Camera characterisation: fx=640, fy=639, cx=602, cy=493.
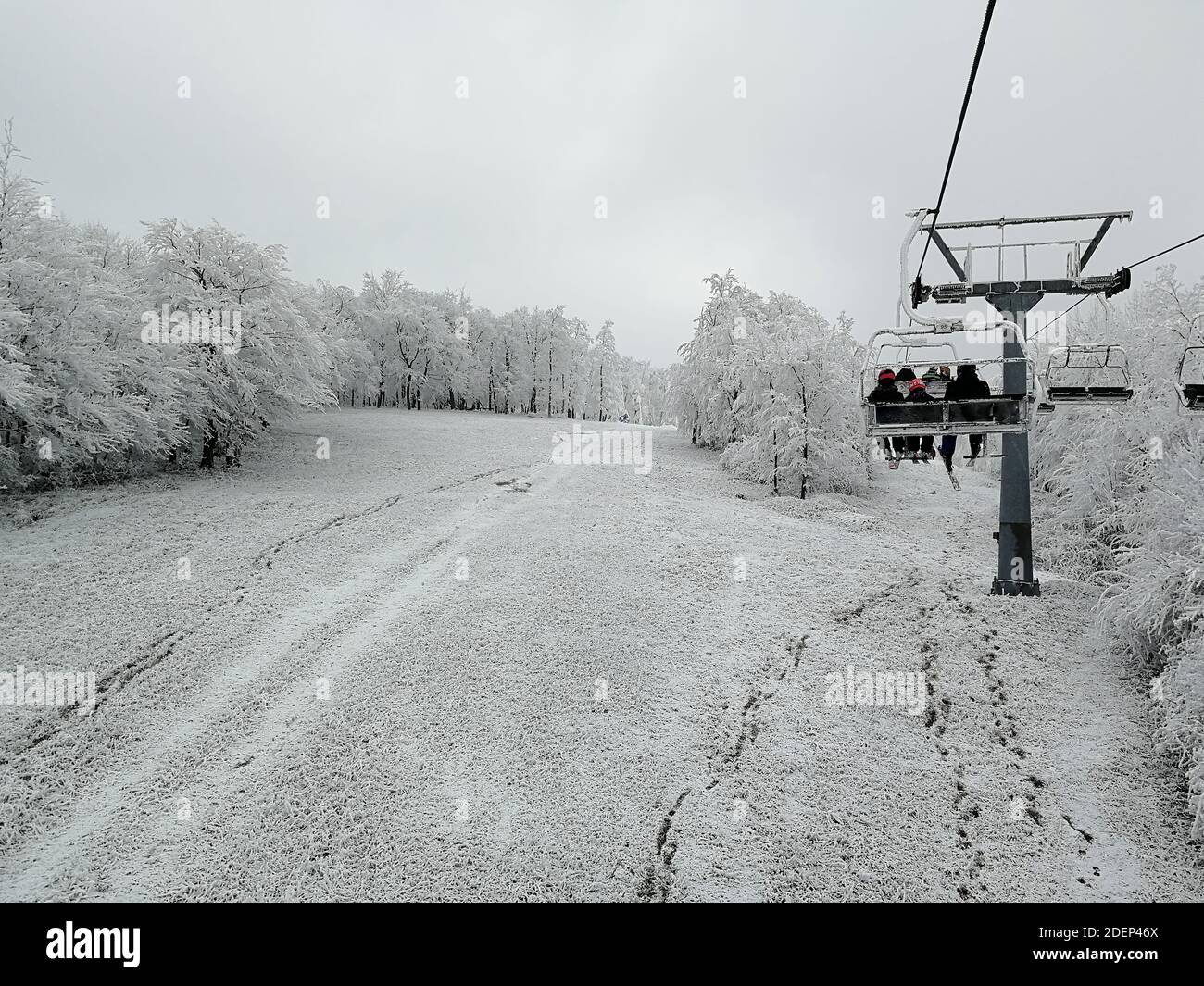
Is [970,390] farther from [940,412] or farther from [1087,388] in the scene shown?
[1087,388]

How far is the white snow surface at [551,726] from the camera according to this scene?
961 cm

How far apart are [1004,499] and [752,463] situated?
16960mm

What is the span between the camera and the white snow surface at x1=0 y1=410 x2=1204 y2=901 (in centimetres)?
961

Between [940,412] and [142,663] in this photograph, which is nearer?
[940,412]

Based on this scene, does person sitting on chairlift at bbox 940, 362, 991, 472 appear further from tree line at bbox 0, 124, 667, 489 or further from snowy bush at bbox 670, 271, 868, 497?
tree line at bbox 0, 124, 667, 489

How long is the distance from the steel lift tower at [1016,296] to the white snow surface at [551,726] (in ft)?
4.12

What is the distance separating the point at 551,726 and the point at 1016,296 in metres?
14.7

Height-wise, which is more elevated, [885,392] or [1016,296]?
[1016,296]

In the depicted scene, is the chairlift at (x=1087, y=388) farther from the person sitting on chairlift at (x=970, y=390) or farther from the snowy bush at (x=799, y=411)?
the snowy bush at (x=799, y=411)

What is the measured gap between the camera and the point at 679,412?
48.2 meters

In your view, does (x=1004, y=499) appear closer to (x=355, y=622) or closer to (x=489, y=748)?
(x=489, y=748)

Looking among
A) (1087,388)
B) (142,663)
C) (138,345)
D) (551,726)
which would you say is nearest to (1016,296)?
(1087,388)

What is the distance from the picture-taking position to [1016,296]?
15422 millimetres
